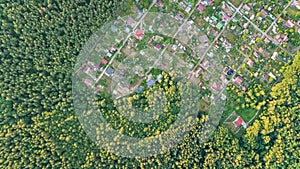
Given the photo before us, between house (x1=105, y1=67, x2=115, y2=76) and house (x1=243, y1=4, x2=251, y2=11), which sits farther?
A: house (x1=243, y1=4, x2=251, y2=11)

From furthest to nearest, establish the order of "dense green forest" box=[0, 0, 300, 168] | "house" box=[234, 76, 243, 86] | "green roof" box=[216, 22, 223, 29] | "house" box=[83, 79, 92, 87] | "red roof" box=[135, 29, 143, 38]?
"green roof" box=[216, 22, 223, 29] < "house" box=[234, 76, 243, 86] < "red roof" box=[135, 29, 143, 38] < "house" box=[83, 79, 92, 87] < "dense green forest" box=[0, 0, 300, 168]

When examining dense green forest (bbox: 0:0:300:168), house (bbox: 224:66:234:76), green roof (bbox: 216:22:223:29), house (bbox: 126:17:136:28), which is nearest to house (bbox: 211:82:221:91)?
house (bbox: 224:66:234:76)

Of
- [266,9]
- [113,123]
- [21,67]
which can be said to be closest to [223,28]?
[266,9]

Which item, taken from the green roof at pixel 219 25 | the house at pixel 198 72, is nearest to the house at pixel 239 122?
the house at pixel 198 72

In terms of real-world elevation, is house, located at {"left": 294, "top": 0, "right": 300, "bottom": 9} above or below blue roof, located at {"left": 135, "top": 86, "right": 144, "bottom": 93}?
above

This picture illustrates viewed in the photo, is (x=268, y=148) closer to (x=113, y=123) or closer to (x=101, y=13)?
(x=113, y=123)

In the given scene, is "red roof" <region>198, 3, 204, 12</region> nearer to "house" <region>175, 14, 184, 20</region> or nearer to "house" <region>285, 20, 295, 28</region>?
"house" <region>175, 14, 184, 20</region>

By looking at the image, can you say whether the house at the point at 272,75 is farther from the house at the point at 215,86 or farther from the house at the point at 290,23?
the house at the point at 215,86
